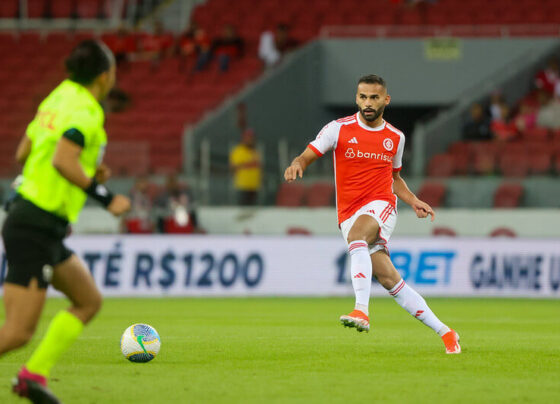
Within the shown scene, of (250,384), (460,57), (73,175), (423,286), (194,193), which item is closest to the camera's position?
(73,175)

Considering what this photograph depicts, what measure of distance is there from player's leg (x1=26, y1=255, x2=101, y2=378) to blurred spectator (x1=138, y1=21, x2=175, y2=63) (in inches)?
918

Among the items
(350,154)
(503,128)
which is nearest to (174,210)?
(503,128)

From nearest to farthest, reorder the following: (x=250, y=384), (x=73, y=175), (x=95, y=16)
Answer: (x=73, y=175)
(x=250, y=384)
(x=95, y=16)

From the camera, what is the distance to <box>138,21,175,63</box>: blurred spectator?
2989 centimetres

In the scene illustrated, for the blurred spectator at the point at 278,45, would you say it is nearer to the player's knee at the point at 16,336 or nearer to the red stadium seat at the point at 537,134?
the red stadium seat at the point at 537,134

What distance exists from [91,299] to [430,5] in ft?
78.3

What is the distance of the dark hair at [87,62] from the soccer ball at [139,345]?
2.90 metres

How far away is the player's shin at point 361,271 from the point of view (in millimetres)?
9328

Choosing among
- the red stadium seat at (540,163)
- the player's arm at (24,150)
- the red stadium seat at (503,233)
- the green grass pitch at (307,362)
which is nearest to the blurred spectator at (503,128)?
the red stadium seat at (540,163)

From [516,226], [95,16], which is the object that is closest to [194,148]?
[516,226]

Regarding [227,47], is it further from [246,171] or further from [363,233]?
[363,233]

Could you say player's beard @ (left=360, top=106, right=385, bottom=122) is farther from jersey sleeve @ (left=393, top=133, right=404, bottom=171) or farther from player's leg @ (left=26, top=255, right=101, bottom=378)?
player's leg @ (left=26, top=255, right=101, bottom=378)

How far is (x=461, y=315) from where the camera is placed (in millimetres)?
15203

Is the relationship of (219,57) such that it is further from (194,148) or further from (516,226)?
(516,226)
